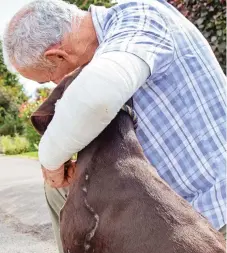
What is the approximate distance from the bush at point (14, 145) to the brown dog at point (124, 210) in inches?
680

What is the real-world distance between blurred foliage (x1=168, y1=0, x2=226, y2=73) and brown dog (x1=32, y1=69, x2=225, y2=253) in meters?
3.48

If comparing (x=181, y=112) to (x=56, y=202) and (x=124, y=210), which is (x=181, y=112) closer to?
(x=124, y=210)

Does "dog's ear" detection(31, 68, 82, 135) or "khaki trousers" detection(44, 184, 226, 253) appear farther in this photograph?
"khaki trousers" detection(44, 184, 226, 253)

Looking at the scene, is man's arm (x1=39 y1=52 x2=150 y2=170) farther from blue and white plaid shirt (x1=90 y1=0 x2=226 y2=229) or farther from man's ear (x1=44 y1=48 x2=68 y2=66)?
man's ear (x1=44 y1=48 x2=68 y2=66)

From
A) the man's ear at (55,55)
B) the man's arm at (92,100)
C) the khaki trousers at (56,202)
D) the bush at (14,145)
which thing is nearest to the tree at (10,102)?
the bush at (14,145)

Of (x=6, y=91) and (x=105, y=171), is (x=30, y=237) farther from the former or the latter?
(x=6, y=91)

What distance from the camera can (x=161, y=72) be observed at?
76.2 inches

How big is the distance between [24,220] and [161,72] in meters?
4.07

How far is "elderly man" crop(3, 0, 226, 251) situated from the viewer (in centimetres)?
191

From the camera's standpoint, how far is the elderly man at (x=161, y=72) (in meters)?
1.91

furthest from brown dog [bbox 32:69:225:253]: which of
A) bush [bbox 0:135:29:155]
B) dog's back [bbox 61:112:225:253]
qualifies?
bush [bbox 0:135:29:155]

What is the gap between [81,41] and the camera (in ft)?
6.84

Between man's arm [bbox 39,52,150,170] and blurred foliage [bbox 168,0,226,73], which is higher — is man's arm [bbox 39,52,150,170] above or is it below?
above

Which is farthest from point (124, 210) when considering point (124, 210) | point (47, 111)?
point (47, 111)
